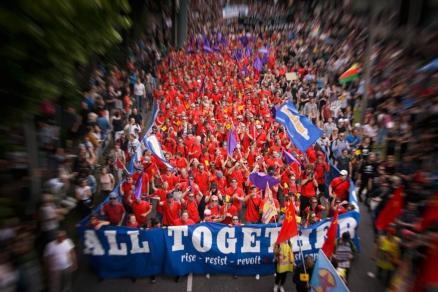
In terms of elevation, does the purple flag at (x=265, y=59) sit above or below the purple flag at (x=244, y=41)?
below

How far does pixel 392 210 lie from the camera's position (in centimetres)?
701

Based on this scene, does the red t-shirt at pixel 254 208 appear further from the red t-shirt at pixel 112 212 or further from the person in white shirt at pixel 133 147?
the person in white shirt at pixel 133 147

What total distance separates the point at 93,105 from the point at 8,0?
9676 mm

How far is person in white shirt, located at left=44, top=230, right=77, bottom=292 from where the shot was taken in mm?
6078

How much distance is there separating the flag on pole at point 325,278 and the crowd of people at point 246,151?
1.89 feet

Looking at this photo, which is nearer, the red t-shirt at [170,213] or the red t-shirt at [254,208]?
the red t-shirt at [170,213]

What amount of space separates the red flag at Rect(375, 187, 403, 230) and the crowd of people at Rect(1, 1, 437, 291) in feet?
0.55

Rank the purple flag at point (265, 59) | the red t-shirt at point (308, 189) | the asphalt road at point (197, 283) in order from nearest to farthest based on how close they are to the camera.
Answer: the asphalt road at point (197, 283), the red t-shirt at point (308, 189), the purple flag at point (265, 59)

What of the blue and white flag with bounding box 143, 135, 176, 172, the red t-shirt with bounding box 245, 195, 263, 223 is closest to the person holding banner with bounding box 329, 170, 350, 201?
the red t-shirt with bounding box 245, 195, 263, 223

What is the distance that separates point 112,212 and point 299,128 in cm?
556

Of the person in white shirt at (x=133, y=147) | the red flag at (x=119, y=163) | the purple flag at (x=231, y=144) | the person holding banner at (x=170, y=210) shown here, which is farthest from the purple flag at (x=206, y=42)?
the person holding banner at (x=170, y=210)

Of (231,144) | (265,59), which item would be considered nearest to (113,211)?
(231,144)

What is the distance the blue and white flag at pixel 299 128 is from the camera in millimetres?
9270

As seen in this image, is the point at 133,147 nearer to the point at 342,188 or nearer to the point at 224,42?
the point at 342,188
